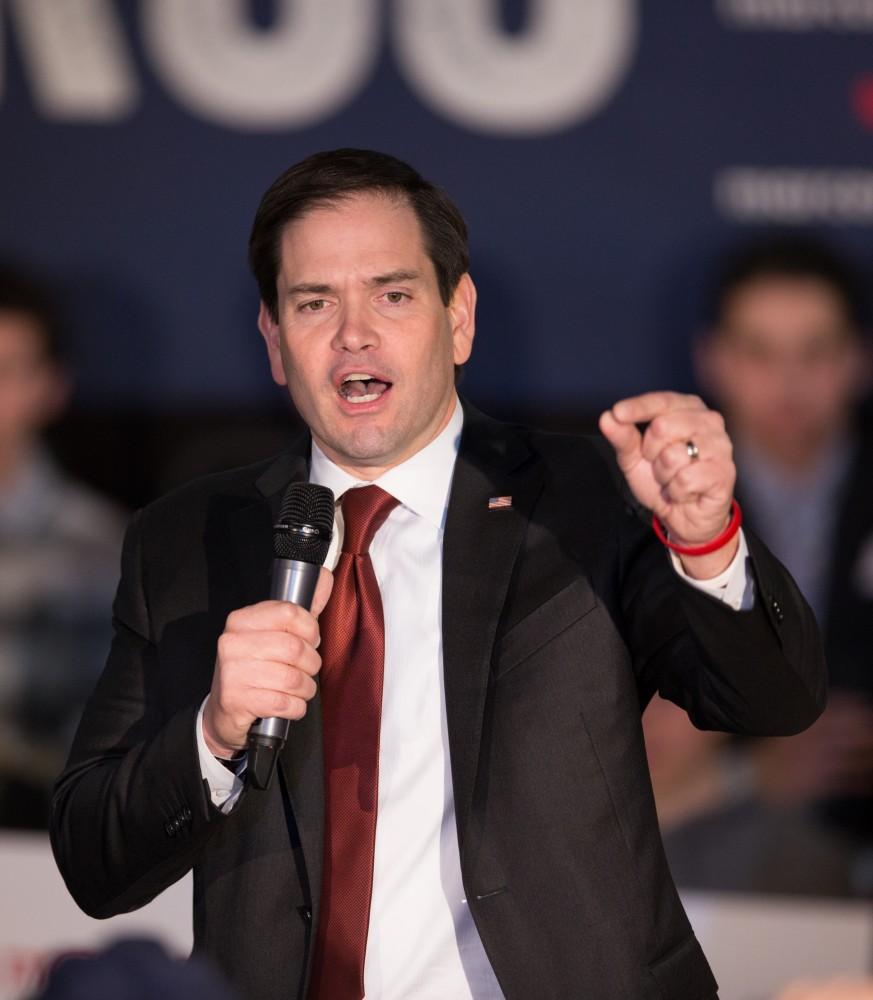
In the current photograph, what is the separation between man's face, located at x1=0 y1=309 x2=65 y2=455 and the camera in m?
3.91

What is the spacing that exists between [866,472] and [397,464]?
1.95 meters

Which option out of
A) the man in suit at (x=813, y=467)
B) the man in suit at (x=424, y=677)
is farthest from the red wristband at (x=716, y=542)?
the man in suit at (x=813, y=467)

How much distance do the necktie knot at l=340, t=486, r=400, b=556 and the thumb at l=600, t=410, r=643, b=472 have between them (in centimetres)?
48

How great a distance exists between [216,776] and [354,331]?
642mm

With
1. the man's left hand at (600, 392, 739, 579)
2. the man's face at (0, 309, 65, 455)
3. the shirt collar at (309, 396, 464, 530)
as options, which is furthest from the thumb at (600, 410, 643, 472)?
the man's face at (0, 309, 65, 455)

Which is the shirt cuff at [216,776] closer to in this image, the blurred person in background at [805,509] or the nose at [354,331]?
the nose at [354,331]

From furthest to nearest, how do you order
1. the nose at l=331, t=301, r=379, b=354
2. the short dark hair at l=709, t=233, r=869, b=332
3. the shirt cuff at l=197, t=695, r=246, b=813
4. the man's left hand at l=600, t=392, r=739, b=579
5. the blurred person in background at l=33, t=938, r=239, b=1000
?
the short dark hair at l=709, t=233, r=869, b=332
the nose at l=331, t=301, r=379, b=354
the shirt cuff at l=197, t=695, r=246, b=813
the man's left hand at l=600, t=392, r=739, b=579
the blurred person in background at l=33, t=938, r=239, b=1000

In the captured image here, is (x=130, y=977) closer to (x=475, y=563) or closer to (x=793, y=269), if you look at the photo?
(x=475, y=563)

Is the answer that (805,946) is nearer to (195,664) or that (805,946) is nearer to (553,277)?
(553,277)

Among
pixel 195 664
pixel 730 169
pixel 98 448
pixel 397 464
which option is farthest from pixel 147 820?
pixel 730 169

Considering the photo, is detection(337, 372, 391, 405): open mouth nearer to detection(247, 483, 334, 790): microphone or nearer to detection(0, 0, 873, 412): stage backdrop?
detection(247, 483, 334, 790): microphone

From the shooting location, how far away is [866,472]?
3.65 meters

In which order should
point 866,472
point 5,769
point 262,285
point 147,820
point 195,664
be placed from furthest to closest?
1. point 5,769
2. point 866,472
3. point 262,285
4. point 195,664
5. point 147,820

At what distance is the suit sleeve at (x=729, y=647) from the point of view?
5.64 feet
